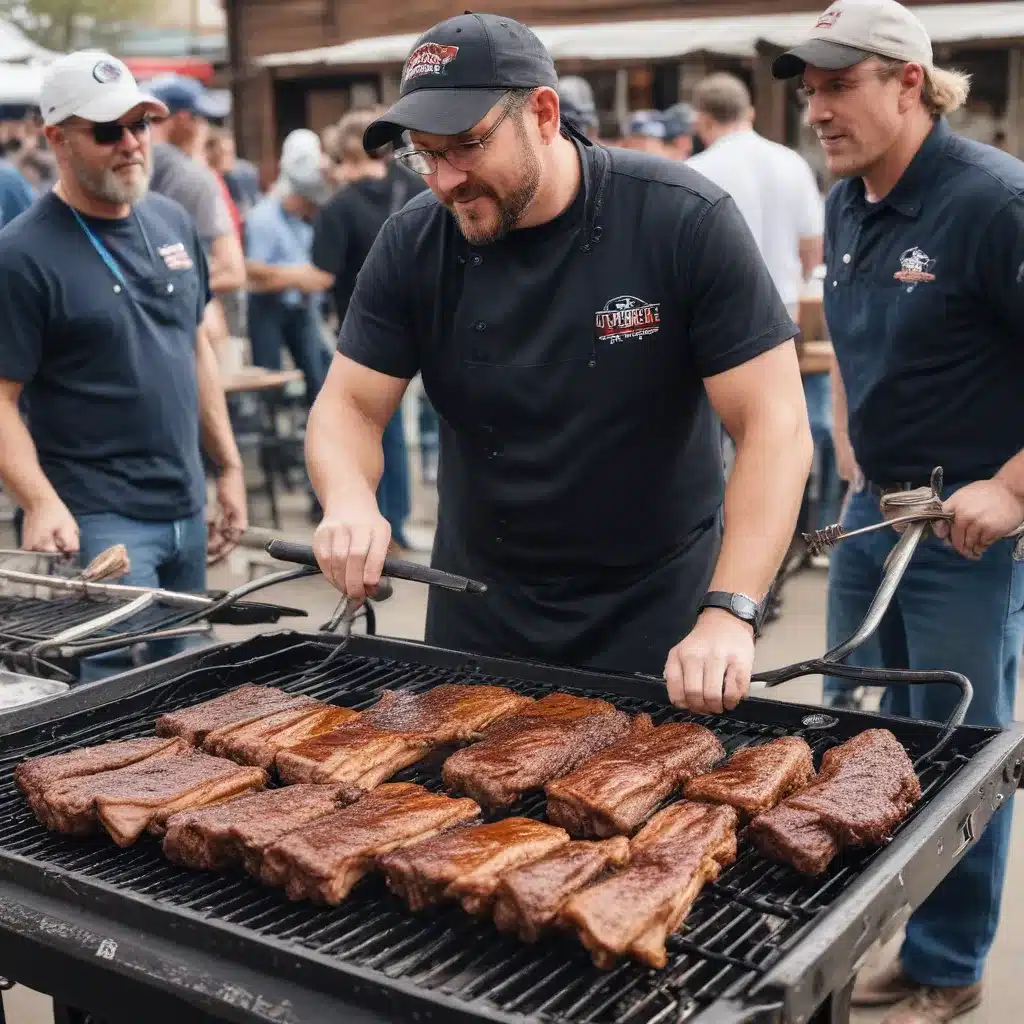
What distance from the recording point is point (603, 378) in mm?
2959

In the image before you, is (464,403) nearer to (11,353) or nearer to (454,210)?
(454,210)

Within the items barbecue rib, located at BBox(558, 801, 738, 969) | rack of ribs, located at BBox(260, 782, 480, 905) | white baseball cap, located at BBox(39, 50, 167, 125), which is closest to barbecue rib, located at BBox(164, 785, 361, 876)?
rack of ribs, located at BBox(260, 782, 480, 905)

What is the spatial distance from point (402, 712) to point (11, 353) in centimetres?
235

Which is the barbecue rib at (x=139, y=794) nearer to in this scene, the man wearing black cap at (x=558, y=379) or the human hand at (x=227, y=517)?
the man wearing black cap at (x=558, y=379)

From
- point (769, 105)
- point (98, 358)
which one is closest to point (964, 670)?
point (98, 358)

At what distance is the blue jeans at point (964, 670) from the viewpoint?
3441 millimetres

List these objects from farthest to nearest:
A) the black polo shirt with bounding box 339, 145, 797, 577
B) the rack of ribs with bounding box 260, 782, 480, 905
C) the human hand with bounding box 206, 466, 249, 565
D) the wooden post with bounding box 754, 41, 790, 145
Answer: the wooden post with bounding box 754, 41, 790, 145
the human hand with bounding box 206, 466, 249, 565
the black polo shirt with bounding box 339, 145, 797, 577
the rack of ribs with bounding box 260, 782, 480, 905

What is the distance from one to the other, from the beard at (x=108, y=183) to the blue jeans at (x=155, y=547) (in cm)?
110

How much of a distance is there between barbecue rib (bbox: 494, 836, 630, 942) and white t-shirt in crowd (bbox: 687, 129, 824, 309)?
19.7 feet

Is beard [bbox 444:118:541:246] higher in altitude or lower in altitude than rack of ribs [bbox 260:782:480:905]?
higher

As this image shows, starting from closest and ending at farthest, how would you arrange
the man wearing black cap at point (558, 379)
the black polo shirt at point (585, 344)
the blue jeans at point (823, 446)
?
the man wearing black cap at point (558, 379), the black polo shirt at point (585, 344), the blue jeans at point (823, 446)

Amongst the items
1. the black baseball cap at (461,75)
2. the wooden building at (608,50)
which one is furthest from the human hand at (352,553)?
the wooden building at (608,50)

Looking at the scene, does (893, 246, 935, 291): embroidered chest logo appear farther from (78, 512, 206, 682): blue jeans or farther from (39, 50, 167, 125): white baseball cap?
(39, 50, 167, 125): white baseball cap

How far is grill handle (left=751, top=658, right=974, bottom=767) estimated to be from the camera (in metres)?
2.33
